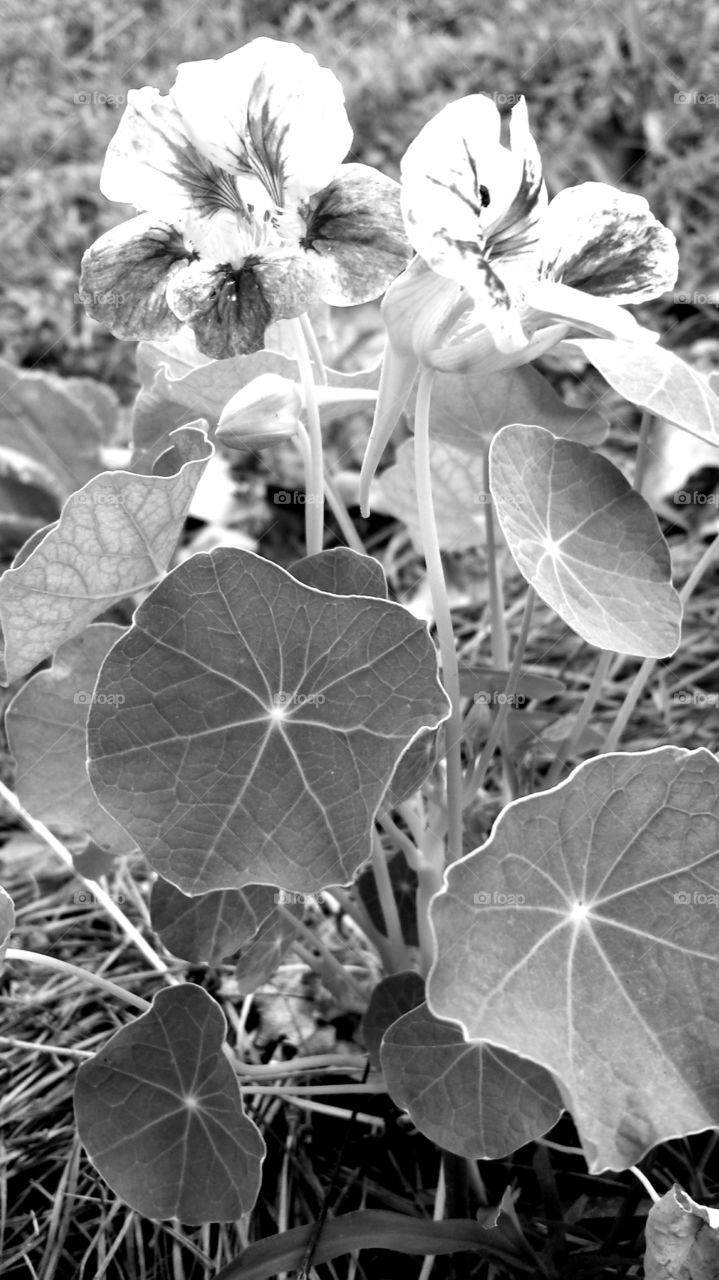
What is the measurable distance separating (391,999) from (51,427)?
1381 millimetres

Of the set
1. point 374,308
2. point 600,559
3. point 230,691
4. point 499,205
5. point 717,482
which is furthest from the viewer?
point 374,308

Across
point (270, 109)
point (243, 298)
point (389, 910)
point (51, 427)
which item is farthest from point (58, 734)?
point (51, 427)

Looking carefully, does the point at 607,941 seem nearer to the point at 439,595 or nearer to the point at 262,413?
the point at 439,595

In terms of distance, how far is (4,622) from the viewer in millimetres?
893

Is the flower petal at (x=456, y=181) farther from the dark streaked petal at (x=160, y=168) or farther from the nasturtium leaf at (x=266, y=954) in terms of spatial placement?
the nasturtium leaf at (x=266, y=954)

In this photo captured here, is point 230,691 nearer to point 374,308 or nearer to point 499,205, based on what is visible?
point 499,205

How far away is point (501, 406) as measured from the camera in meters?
1.23

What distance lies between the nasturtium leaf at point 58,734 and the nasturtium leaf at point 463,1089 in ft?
1.32

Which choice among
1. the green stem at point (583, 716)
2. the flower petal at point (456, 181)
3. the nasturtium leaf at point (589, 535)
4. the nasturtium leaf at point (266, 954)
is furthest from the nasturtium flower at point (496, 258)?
the nasturtium leaf at point (266, 954)

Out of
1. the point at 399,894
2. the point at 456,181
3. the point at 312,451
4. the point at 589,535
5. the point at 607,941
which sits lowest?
the point at 399,894

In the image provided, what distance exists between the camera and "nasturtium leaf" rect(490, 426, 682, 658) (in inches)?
37.8

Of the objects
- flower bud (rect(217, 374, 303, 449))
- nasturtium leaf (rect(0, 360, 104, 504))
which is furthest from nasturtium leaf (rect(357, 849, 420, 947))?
nasturtium leaf (rect(0, 360, 104, 504))

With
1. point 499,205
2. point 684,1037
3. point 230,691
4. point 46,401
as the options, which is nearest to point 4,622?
point 230,691

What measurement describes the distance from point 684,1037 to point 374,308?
1.84 meters
